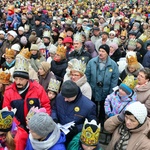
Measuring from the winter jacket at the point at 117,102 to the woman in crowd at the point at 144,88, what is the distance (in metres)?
0.17

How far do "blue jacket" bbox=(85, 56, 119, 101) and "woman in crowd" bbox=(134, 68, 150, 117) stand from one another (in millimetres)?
687

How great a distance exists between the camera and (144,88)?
13.8 ft

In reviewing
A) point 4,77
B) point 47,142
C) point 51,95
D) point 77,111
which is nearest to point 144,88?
point 77,111

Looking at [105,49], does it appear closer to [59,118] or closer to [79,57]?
[79,57]

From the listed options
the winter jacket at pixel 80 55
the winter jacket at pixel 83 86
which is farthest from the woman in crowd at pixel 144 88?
the winter jacket at pixel 80 55

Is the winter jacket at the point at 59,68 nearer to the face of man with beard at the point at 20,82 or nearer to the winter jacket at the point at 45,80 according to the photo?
the winter jacket at the point at 45,80

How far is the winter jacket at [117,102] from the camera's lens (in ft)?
13.2

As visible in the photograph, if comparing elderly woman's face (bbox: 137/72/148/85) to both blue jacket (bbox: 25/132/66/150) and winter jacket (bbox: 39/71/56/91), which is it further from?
blue jacket (bbox: 25/132/66/150)

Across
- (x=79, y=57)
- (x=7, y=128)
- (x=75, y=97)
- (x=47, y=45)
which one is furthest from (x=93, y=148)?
(x=47, y=45)

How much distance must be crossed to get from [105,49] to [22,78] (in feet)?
6.76

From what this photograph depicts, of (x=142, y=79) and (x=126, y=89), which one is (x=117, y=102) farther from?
(x=142, y=79)

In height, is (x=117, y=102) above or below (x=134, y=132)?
below

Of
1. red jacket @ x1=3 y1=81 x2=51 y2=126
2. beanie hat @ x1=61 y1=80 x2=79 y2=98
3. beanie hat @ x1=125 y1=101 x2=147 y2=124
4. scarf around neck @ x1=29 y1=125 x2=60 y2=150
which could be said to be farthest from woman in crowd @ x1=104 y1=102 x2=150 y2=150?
red jacket @ x1=3 y1=81 x2=51 y2=126

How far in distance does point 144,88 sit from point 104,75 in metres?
0.96
